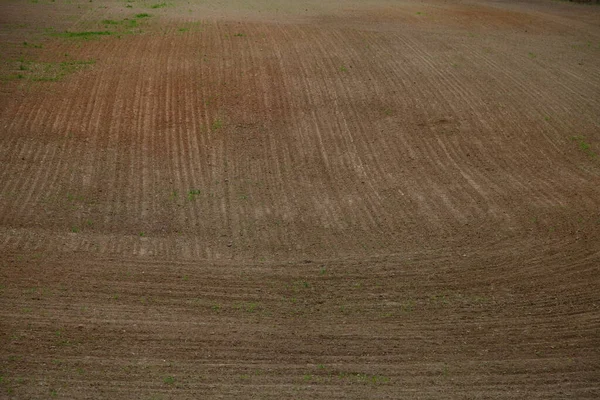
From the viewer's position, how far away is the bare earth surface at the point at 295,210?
10547 mm

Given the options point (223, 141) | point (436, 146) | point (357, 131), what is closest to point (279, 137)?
point (223, 141)

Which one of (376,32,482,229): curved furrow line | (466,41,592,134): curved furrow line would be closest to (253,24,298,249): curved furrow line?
(376,32,482,229): curved furrow line

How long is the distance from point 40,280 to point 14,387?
9.89 ft

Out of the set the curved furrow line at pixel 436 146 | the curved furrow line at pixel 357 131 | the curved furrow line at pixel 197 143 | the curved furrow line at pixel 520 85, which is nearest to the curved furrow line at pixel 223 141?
the curved furrow line at pixel 197 143

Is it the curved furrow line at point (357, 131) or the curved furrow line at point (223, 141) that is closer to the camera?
the curved furrow line at point (223, 141)

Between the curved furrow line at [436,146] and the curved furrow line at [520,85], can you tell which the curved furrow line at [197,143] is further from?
the curved furrow line at [520,85]

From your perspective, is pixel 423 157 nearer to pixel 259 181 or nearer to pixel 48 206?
pixel 259 181

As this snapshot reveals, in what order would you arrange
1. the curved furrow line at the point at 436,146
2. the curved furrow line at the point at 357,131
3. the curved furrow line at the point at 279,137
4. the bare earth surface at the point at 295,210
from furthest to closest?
the curved furrow line at the point at 436,146 → the curved furrow line at the point at 357,131 → the curved furrow line at the point at 279,137 → the bare earth surface at the point at 295,210

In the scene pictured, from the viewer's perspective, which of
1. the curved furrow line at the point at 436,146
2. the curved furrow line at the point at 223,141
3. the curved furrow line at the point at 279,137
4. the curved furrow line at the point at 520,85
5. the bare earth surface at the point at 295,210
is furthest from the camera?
the curved furrow line at the point at 520,85

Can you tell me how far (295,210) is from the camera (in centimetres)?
1555

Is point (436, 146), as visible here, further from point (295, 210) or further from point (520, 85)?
point (520, 85)

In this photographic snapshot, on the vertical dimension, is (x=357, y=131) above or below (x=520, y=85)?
below

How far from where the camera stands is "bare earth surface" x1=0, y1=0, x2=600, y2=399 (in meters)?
10.5

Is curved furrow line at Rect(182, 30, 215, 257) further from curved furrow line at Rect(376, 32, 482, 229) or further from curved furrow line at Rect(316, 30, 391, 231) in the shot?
curved furrow line at Rect(376, 32, 482, 229)
